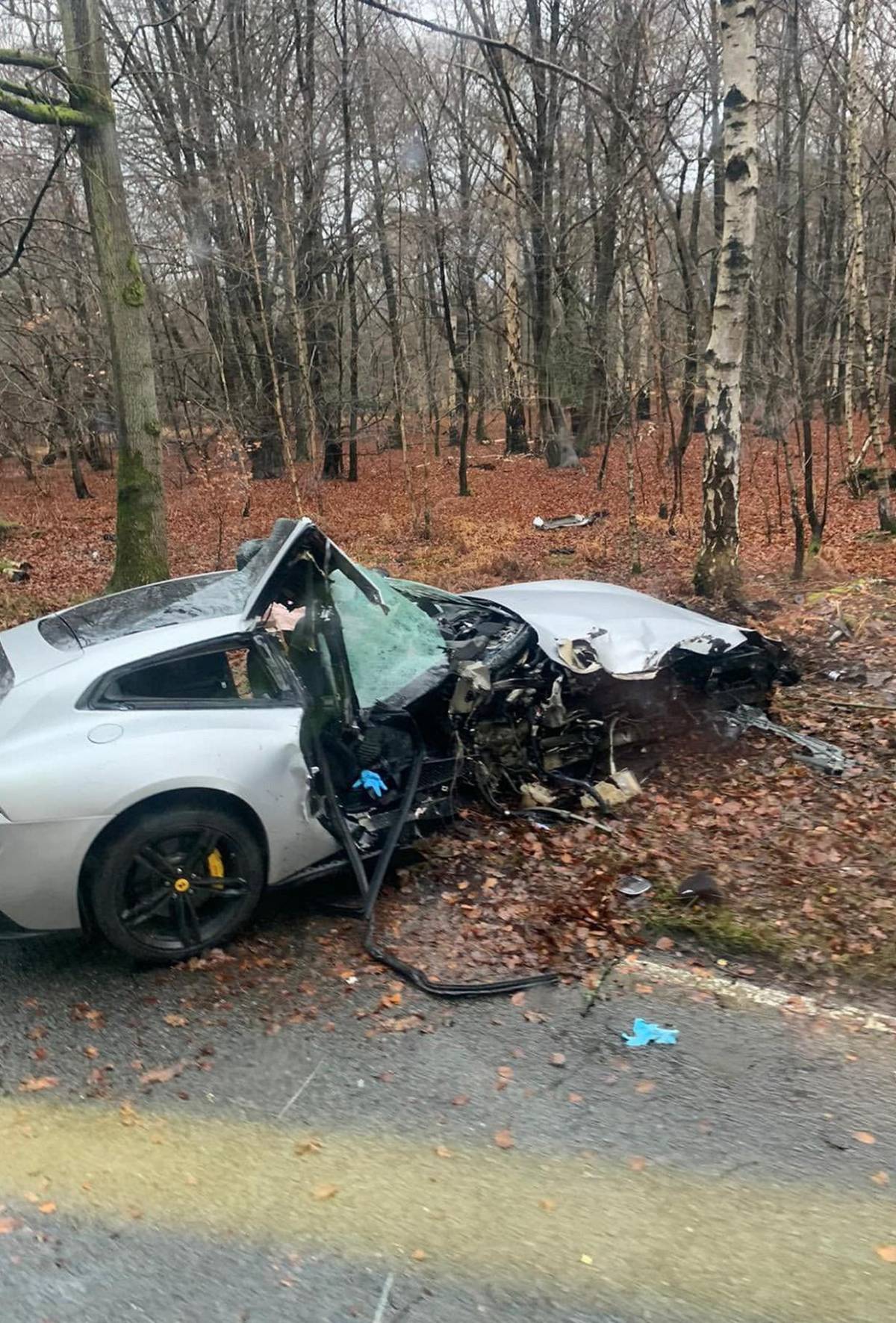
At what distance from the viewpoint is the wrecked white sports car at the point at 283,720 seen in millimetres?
3637

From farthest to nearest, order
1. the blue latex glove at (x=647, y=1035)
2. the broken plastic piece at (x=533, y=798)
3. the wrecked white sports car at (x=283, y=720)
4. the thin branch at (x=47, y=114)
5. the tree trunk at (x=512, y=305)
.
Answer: the tree trunk at (x=512, y=305) < the thin branch at (x=47, y=114) < the broken plastic piece at (x=533, y=798) < the wrecked white sports car at (x=283, y=720) < the blue latex glove at (x=647, y=1035)

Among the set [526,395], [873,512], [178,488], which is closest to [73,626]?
[873,512]

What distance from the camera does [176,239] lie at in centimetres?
1798

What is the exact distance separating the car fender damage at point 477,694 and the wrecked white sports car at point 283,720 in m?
0.01

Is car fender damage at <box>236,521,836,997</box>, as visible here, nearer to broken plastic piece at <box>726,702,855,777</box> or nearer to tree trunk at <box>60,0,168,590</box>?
broken plastic piece at <box>726,702,855,777</box>

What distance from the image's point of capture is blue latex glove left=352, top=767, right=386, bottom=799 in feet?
14.6

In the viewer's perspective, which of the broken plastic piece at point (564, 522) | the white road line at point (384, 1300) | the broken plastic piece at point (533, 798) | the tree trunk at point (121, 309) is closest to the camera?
the white road line at point (384, 1300)

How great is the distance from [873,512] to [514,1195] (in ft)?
48.9

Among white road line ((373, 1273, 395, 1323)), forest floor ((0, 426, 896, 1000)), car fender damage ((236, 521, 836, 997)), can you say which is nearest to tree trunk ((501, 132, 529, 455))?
forest floor ((0, 426, 896, 1000))

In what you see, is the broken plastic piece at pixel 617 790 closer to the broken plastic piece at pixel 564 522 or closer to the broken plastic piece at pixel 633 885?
the broken plastic piece at pixel 633 885

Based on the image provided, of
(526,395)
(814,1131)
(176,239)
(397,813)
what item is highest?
(176,239)

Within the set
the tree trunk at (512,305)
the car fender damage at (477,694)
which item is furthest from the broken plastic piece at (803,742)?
the tree trunk at (512,305)

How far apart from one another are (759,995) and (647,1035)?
55cm

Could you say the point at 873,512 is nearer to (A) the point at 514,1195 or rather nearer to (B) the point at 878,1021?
(B) the point at 878,1021
